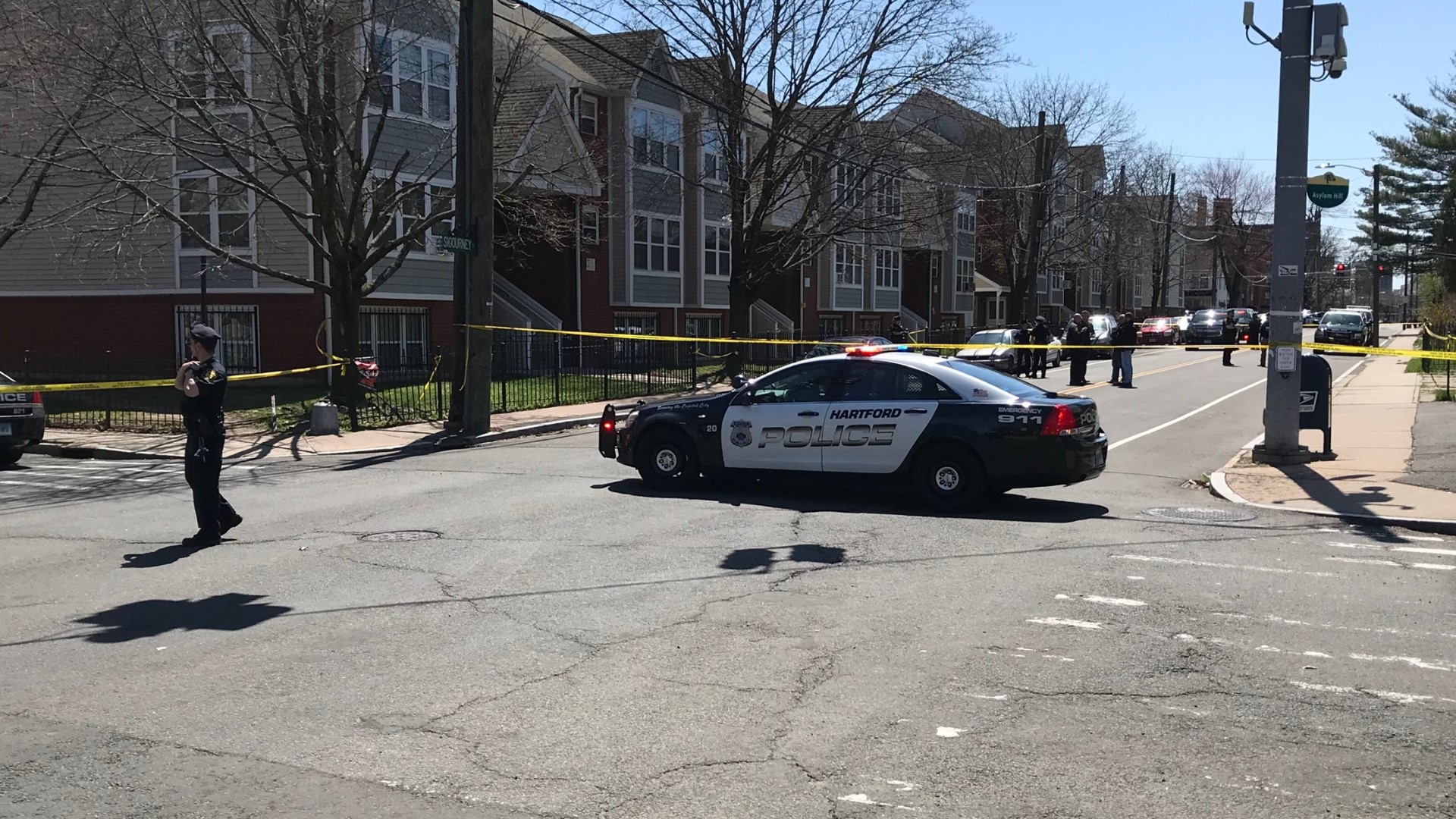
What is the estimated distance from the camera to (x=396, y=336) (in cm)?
2834

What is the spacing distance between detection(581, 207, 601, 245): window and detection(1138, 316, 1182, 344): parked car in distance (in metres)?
30.6

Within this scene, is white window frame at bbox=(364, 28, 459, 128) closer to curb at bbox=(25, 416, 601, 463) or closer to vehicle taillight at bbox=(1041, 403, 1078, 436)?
curb at bbox=(25, 416, 601, 463)

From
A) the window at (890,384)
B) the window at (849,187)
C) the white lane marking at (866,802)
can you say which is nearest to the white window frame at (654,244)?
the window at (849,187)

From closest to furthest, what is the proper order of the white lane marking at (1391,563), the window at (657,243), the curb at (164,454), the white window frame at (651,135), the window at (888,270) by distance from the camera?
the white lane marking at (1391,563)
the curb at (164,454)
the white window frame at (651,135)
the window at (657,243)
the window at (888,270)

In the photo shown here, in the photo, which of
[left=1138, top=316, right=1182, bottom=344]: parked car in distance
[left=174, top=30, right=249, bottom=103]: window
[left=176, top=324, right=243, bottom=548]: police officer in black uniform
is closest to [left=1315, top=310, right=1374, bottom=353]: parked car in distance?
[left=1138, top=316, right=1182, bottom=344]: parked car in distance

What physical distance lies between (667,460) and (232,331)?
59.1 ft

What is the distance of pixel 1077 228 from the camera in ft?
199

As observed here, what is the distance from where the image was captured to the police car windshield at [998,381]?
11477 millimetres

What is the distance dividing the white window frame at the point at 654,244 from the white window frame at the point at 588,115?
2737mm

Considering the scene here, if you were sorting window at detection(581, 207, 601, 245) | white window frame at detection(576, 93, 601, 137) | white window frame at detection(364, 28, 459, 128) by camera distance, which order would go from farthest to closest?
white window frame at detection(576, 93, 601, 137) < window at detection(581, 207, 601, 245) < white window frame at detection(364, 28, 459, 128)

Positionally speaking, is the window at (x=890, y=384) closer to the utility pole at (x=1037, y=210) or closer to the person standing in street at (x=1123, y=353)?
the person standing in street at (x=1123, y=353)

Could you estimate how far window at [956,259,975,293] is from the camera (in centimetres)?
6625

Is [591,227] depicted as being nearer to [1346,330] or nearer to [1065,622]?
[1065,622]

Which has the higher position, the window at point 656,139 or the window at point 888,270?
the window at point 656,139
